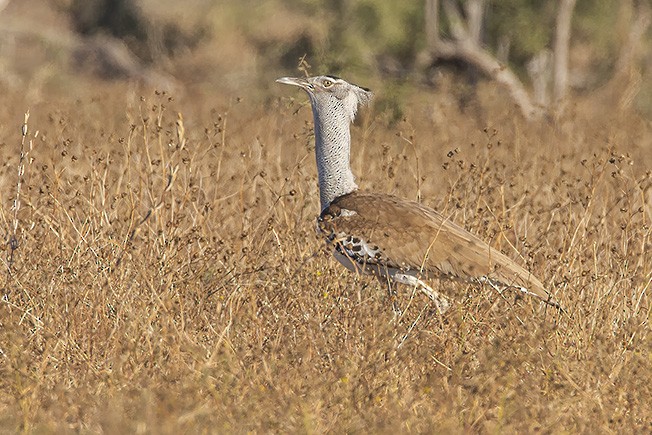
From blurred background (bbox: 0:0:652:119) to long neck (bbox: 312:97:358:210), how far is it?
1.65 metres

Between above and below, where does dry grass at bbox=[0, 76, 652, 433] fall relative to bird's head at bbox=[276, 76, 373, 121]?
below

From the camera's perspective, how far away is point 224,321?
4582mm

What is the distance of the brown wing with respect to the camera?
4.78 m

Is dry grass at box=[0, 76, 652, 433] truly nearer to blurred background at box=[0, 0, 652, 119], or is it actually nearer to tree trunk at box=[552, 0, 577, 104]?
blurred background at box=[0, 0, 652, 119]

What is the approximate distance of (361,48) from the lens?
11516 millimetres

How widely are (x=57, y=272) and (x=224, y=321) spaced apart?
0.79 meters

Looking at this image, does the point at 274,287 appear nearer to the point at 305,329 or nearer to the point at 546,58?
the point at 305,329

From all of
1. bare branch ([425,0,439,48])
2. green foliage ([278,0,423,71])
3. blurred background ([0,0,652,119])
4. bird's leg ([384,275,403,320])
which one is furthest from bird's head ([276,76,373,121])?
bare branch ([425,0,439,48])

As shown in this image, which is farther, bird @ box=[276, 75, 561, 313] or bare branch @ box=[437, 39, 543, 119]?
bare branch @ box=[437, 39, 543, 119]

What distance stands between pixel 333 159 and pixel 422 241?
2.25ft

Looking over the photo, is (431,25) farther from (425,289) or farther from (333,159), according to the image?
(425,289)

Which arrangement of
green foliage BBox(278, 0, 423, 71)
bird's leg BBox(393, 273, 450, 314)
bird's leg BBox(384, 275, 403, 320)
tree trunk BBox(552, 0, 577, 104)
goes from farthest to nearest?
tree trunk BBox(552, 0, 577, 104)
green foliage BBox(278, 0, 423, 71)
bird's leg BBox(393, 273, 450, 314)
bird's leg BBox(384, 275, 403, 320)

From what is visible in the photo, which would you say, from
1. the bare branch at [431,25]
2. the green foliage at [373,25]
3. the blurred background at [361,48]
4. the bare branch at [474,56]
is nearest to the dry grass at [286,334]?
the blurred background at [361,48]

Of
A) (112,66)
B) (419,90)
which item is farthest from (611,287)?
(112,66)
